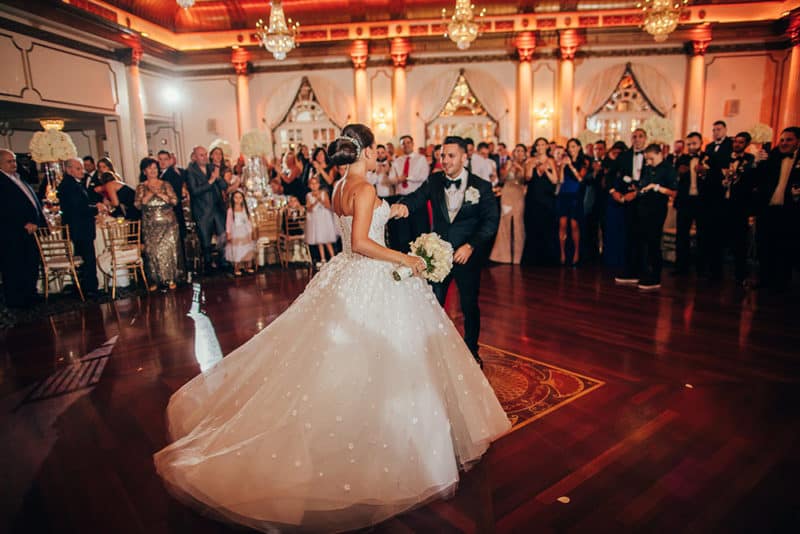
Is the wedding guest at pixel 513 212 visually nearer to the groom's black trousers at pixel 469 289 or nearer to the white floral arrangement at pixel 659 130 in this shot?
the white floral arrangement at pixel 659 130

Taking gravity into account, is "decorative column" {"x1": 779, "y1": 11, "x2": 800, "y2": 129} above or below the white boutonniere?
above

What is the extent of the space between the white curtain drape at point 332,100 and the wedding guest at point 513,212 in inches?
239

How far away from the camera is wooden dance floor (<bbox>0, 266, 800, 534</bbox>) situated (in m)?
2.06

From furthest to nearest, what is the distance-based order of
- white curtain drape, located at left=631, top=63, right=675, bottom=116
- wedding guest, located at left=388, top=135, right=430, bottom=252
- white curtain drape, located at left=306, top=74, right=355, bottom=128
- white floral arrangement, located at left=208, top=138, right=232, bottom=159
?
white curtain drape, located at left=306, top=74, right=355, bottom=128
white curtain drape, located at left=631, top=63, right=675, bottom=116
white floral arrangement, located at left=208, top=138, right=232, bottom=159
wedding guest, located at left=388, top=135, right=430, bottom=252

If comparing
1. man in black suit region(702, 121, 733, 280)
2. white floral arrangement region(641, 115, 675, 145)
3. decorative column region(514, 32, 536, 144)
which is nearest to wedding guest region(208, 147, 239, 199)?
white floral arrangement region(641, 115, 675, 145)

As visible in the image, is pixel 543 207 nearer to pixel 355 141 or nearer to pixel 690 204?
pixel 690 204

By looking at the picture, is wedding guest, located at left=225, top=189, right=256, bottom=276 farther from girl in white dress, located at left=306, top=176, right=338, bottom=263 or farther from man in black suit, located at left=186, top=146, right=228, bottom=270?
girl in white dress, located at left=306, top=176, right=338, bottom=263

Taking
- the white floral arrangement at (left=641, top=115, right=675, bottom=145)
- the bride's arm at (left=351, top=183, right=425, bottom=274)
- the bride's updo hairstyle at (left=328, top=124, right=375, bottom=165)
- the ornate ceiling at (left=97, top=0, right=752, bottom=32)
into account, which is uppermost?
the ornate ceiling at (left=97, top=0, right=752, bottom=32)

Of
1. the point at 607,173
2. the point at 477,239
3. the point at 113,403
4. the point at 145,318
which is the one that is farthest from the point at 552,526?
the point at 607,173

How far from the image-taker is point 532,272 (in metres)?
6.80

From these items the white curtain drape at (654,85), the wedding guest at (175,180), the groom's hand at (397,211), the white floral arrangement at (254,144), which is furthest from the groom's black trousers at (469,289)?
the white curtain drape at (654,85)

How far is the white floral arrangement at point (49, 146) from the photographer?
240 inches

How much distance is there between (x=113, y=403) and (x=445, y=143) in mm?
2732

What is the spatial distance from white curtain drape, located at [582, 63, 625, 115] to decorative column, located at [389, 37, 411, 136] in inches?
167
